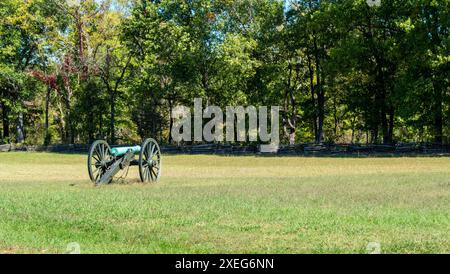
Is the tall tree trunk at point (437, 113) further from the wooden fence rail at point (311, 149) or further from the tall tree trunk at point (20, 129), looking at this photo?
the tall tree trunk at point (20, 129)

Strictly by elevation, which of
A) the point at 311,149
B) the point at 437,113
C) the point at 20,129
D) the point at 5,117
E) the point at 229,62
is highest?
the point at 229,62

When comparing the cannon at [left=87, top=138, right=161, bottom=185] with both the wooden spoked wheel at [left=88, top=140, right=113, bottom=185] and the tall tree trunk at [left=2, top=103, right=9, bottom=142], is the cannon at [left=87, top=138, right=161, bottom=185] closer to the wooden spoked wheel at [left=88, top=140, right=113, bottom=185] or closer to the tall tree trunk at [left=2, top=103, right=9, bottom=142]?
the wooden spoked wheel at [left=88, top=140, right=113, bottom=185]

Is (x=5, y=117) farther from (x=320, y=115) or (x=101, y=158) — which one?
(x=101, y=158)

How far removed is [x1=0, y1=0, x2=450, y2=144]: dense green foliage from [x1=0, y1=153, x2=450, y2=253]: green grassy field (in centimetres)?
1928

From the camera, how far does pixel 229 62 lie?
4094 cm

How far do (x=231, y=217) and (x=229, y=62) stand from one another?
101ft

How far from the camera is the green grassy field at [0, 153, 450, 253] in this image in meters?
8.45

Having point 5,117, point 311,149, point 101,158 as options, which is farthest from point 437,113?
point 5,117

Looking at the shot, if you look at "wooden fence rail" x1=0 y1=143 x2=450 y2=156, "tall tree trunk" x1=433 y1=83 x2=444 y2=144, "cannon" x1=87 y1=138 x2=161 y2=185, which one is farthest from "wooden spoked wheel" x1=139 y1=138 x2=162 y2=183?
"tall tree trunk" x1=433 y1=83 x2=444 y2=144

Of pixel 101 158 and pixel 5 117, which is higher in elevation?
pixel 5 117

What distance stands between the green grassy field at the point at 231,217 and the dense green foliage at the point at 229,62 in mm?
19279

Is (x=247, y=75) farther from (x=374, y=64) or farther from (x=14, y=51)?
(x=14, y=51)

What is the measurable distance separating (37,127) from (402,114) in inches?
1439

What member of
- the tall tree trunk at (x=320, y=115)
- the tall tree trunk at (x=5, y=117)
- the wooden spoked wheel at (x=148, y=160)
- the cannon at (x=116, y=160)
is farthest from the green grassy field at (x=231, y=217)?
the tall tree trunk at (x=5, y=117)
